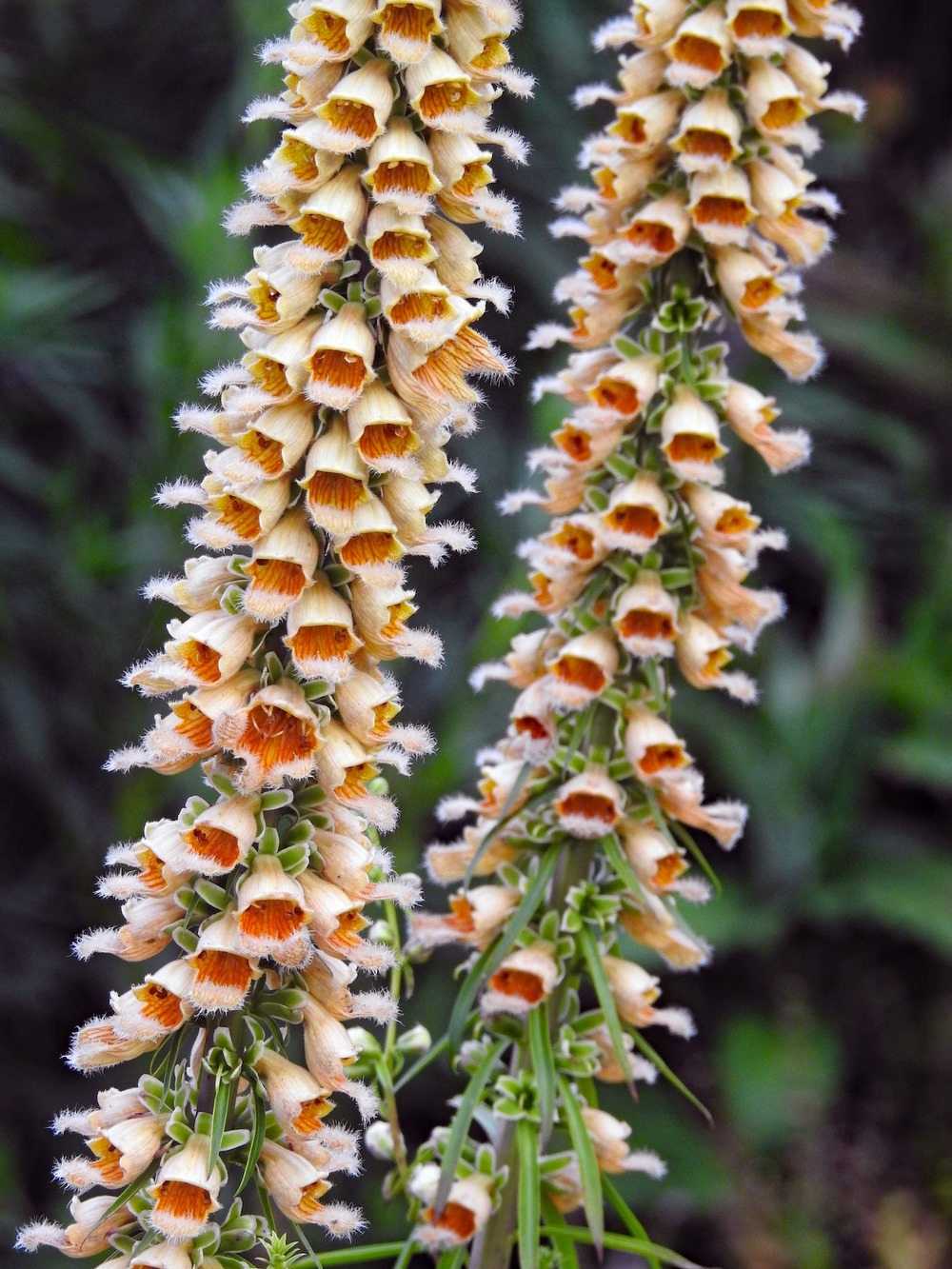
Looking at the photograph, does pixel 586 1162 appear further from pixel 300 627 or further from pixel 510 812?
pixel 300 627

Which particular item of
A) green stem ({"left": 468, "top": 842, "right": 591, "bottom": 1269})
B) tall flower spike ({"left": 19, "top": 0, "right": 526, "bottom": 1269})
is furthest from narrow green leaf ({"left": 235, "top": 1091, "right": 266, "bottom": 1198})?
green stem ({"left": 468, "top": 842, "right": 591, "bottom": 1269})

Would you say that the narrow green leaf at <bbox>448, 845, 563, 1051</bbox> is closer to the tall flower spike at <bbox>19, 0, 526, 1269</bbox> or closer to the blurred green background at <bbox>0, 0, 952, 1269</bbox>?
the tall flower spike at <bbox>19, 0, 526, 1269</bbox>

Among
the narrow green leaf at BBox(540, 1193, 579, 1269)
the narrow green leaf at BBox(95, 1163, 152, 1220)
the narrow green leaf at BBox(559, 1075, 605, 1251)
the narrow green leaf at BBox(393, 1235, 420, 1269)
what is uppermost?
the narrow green leaf at BBox(95, 1163, 152, 1220)

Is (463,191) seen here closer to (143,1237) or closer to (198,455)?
(143,1237)

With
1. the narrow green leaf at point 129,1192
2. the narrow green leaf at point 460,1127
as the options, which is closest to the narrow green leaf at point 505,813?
the narrow green leaf at point 460,1127

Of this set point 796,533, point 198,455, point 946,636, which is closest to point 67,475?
point 198,455

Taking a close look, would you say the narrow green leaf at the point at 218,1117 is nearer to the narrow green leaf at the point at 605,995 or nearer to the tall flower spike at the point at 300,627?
the tall flower spike at the point at 300,627

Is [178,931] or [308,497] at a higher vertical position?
[308,497]
